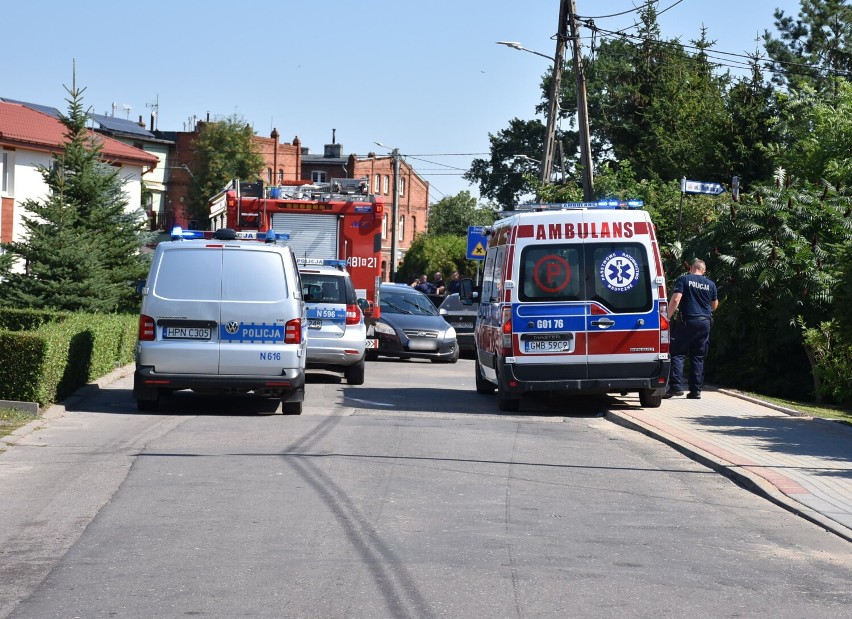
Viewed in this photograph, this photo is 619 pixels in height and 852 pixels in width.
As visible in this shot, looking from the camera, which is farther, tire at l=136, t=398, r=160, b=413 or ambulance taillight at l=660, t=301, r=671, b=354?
ambulance taillight at l=660, t=301, r=671, b=354

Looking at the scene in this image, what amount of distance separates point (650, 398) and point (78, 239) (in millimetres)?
13650

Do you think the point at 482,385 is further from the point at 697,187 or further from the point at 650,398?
the point at 697,187

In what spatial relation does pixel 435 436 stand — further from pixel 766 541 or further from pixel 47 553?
pixel 47 553

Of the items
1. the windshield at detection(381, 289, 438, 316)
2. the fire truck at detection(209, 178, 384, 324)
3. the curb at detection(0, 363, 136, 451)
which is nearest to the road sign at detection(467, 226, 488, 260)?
the windshield at detection(381, 289, 438, 316)

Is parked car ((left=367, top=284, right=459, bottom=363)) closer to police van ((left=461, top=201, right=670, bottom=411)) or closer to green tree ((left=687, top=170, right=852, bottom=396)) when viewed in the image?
green tree ((left=687, top=170, right=852, bottom=396))

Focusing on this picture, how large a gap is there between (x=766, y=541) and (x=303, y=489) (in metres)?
3.34

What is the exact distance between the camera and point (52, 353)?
13703 millimetres

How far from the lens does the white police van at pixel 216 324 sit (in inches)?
555

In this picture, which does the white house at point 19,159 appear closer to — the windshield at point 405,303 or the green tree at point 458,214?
the windshield at point 405,303

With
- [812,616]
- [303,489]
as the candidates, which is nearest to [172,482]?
[303,489]

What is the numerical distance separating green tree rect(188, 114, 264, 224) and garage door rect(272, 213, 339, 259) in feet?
172

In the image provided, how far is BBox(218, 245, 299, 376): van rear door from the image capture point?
1416 cm

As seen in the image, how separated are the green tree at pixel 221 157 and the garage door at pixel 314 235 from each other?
52.6 metres

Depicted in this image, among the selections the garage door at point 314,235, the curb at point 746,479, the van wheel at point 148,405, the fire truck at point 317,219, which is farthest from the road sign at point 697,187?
the van wheel at point 148,405
